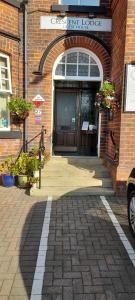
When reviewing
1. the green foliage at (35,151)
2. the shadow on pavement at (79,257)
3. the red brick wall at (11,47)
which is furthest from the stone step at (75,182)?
the red brick wall at (11,47)

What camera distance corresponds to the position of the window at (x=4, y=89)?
825 centimetres

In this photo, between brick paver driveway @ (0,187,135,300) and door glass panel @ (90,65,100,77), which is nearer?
brick paver driveway @ (0,187,135,300)

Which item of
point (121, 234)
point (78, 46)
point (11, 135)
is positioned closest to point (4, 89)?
point (11, 135)

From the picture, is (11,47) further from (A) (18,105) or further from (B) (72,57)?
(B) (72,57)

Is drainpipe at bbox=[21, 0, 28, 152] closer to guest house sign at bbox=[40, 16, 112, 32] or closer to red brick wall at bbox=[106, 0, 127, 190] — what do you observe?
guest house sign at bbox=[40, 16, 112, 32]

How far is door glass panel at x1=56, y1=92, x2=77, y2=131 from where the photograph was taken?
955 centimetres

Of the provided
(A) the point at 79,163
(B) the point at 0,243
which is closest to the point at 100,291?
(B) the point at 0,243

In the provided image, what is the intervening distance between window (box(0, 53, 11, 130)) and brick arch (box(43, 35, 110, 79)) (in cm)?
113

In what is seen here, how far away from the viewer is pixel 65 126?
31.7ft

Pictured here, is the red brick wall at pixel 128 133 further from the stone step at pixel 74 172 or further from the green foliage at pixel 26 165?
the green foliage at pixel 26 165

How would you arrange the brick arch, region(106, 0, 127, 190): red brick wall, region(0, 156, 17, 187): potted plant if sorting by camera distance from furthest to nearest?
the brick arch
region(0, 156, 17, 187): potted plant
region(106, 0, 127, 190): red brick wall

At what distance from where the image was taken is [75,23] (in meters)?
8.53

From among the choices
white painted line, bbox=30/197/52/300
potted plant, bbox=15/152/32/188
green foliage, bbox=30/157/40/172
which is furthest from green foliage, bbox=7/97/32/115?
white painted line, bbox=30/197/52/300

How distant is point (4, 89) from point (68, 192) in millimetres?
3618
